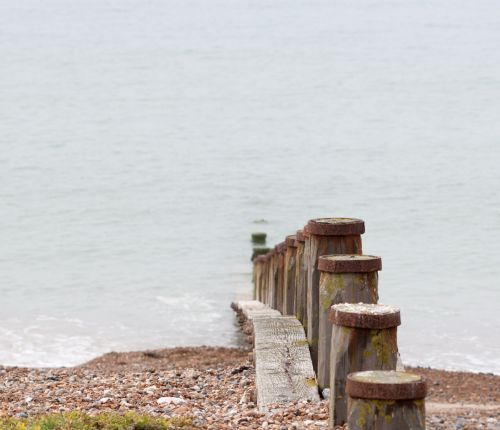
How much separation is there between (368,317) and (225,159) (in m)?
44.6

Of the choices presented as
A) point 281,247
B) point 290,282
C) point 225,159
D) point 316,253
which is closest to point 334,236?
point 316,253

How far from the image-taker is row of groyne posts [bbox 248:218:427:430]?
3838mm

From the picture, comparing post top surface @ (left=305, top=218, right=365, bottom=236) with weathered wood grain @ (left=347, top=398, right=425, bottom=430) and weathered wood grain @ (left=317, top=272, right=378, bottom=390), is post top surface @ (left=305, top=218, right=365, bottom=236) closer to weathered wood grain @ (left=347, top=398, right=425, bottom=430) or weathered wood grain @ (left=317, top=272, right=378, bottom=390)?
weathered wood grain @ (left=317, top=272, right=378, bottom=390)

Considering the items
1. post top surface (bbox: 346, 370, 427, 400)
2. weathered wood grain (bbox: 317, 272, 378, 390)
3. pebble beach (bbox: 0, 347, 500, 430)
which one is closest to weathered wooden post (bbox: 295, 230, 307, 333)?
pebble beach (bbox: 0, 347, 500, 430)

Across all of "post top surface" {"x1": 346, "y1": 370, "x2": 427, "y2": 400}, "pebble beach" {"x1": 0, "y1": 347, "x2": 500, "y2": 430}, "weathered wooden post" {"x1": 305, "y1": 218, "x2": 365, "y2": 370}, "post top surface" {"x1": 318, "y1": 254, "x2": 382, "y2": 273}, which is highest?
"weathered wooden post" {"x1": 305, "y1": 218, "x2": 365, "y2": 370}

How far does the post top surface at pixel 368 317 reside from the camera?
4.46 m

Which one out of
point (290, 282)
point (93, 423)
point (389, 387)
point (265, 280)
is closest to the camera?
point (389, 387)

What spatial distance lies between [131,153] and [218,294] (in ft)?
97.2

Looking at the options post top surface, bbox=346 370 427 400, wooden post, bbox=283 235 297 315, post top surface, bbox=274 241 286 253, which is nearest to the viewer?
post top surface, bbox=346 370 427 400

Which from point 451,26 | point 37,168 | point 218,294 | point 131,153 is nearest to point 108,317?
point 218,294

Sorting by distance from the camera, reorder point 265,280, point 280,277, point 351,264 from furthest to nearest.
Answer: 1. point 265,280
2. point 280,277
3. point 351,264

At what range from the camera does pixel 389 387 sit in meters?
3.81

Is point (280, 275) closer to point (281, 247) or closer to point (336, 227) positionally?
point (281, 247)

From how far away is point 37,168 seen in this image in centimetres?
4744
